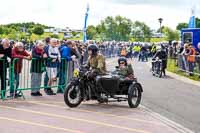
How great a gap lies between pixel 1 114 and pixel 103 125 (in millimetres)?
2446

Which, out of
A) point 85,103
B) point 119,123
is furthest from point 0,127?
point 85,103

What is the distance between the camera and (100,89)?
12.9 meters

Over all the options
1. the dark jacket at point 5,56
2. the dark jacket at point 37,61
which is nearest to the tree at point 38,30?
the dark jacket at point 37,61

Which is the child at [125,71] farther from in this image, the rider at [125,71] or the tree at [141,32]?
the tree at [141,32]

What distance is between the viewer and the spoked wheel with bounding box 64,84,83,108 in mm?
12531

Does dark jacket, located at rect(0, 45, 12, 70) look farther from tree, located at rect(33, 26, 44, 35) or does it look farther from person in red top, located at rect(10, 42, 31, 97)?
tree, located at rect(33, 26, 44, 35)

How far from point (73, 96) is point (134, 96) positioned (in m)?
1.67

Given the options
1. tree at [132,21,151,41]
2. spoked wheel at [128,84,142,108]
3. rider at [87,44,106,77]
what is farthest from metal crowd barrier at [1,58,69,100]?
tree at [132,21,151,41]

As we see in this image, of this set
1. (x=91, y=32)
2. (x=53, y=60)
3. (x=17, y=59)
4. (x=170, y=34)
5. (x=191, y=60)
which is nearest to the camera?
(x=17, y=59)

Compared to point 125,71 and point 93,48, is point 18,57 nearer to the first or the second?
point 93,48

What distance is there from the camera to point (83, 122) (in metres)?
10.6

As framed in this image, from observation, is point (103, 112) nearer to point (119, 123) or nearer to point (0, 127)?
point (119, 123)

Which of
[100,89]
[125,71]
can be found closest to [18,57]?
[100,89]

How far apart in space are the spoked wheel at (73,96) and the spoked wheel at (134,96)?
1.28m
